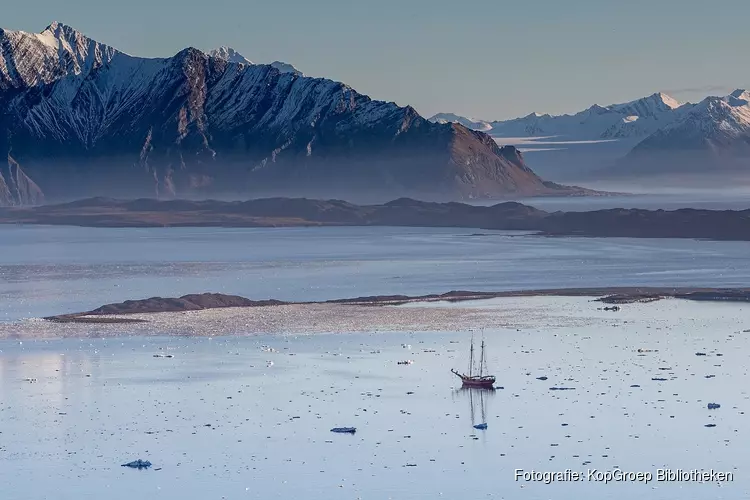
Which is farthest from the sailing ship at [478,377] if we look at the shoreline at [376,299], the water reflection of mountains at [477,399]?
the shoreline at [376,299]

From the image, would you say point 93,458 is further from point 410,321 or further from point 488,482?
point 410,321

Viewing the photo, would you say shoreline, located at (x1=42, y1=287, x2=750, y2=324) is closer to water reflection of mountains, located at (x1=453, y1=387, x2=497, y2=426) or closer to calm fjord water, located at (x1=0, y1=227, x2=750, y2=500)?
calm fjord water, located at (x1=0, y1=227, x2=750, y2=500)

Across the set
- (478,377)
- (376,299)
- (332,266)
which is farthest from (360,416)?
(332,266)

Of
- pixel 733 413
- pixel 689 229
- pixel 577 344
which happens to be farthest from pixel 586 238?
pixel 733 413

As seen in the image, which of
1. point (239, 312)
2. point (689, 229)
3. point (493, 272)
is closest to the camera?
point (239, 312)

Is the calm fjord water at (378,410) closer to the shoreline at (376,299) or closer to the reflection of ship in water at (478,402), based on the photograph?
the reflection of ship in water at (478,402)
